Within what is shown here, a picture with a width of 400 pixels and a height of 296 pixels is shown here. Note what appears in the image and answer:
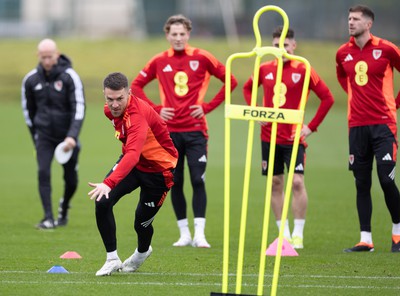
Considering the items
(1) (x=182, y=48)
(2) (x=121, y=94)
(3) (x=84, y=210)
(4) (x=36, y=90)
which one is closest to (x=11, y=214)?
(3) (x=84, y=210)

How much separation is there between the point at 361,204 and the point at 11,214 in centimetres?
571

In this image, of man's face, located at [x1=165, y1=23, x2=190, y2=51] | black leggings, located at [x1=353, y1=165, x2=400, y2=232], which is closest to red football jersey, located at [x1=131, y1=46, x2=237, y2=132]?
man's face, located at [x1=165, y1=23, x2=190, y2=51]

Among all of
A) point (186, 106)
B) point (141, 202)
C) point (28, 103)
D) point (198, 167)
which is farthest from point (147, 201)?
point (28, 103)

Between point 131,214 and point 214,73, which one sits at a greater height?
point 214,73

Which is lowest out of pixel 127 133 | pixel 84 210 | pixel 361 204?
pixel 84 210

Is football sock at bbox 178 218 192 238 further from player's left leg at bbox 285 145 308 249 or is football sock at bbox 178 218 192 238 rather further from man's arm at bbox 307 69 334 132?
man's arm at bbox 307 69 334 132

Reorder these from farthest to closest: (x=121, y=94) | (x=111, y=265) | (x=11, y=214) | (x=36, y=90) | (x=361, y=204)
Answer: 1. (x=11, y=214)
2. (x=36, y=90)
3. (x=361, y=204)
4. (x=111, y=265)
5. (x=121, y=94)

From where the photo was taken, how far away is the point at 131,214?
47.4 ft

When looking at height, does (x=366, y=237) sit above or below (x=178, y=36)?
below

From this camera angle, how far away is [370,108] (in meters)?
10.6

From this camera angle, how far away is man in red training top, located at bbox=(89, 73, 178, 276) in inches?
322

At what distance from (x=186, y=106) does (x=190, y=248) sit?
168 centimetres

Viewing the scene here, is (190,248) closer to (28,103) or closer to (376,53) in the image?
(376,53)

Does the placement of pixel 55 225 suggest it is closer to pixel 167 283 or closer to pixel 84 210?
pixel 84 210
